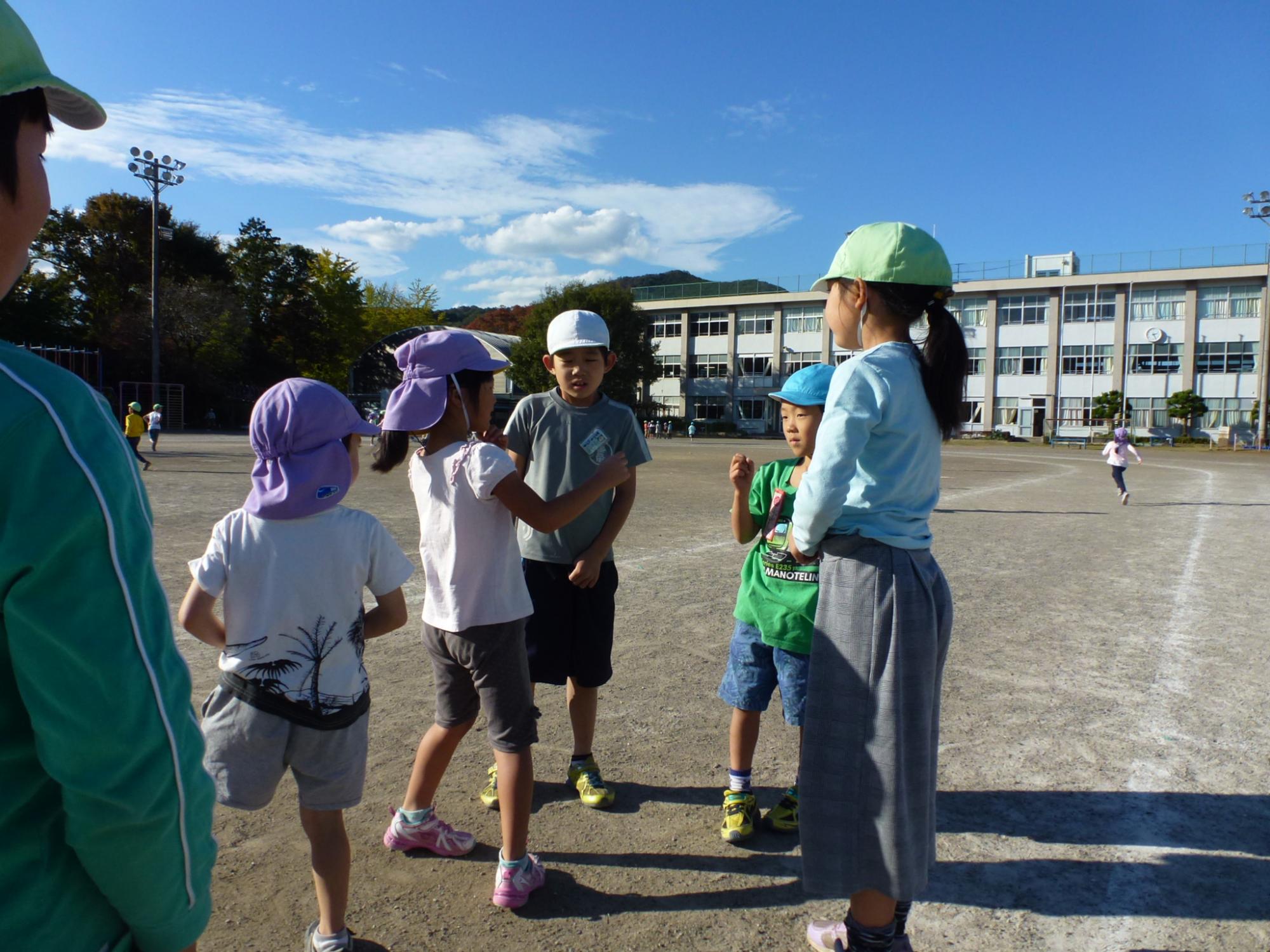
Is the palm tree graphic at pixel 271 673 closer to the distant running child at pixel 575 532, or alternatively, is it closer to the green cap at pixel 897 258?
the distant running child at pixel 575 532

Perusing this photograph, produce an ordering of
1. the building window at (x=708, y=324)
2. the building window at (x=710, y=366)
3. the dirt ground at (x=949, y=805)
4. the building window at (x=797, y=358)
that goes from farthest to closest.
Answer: the building window at (x=708, y=324) < the building window at (x=710, y=366) < the building window at (x=797, y=358) < the dirt ground at (x=949, y=805)

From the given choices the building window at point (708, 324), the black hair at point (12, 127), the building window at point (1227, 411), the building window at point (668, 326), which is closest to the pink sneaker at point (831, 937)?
the black hair at point (12, 127)

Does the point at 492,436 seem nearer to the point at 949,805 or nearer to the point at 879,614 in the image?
the point at 879,614

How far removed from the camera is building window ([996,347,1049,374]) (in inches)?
2351

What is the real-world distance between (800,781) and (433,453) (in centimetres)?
154

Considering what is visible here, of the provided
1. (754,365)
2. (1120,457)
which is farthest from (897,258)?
(754,365)

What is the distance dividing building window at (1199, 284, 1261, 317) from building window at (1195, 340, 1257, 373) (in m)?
1.84

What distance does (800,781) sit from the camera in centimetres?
231

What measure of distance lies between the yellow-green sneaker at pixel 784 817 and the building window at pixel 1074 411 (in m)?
62.1

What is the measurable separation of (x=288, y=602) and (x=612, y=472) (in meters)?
1.14

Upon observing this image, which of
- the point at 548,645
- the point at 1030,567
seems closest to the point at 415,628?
the point at 548,645

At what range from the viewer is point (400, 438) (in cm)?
284

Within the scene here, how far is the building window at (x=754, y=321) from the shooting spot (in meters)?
70.0

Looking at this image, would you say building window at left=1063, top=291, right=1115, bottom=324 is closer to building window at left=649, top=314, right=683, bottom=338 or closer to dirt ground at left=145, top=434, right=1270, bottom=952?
building window at left=649, top=314, right=683, bottom=338
